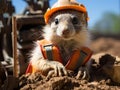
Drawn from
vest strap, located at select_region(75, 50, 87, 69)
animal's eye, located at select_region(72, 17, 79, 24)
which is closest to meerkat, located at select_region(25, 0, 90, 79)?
animal's eye, located at select_region(72, 17, 79, 24)

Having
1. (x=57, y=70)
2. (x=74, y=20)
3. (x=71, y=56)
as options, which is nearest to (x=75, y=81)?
(x=57, y=70)

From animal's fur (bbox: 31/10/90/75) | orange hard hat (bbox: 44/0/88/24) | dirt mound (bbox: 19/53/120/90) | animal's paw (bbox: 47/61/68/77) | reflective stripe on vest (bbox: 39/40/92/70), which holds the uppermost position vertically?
orange hard hat (bbox: 44/0/88/24)

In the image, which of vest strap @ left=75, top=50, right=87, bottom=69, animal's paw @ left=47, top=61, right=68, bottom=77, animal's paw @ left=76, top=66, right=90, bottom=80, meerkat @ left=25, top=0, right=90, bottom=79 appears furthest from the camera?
vest strap @ left=75, top=50, right=87, bottom=69

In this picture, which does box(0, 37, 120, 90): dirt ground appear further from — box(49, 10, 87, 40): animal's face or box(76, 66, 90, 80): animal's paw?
box(49, 10, 87, 40): animal's face

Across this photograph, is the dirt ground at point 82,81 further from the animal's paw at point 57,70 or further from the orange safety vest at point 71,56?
the orange safety vest at point 71,56

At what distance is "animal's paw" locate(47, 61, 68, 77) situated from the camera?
4.67m

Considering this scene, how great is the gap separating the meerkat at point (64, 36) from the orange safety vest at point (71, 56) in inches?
2.0

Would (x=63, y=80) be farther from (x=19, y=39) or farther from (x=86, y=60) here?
(x=19, y=39)

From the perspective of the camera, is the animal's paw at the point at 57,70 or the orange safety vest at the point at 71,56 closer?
the animal's paw at the point at 57,70

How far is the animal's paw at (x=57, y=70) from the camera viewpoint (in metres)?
4.67

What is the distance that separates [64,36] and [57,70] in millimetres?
465

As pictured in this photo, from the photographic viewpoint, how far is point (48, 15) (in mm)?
5273

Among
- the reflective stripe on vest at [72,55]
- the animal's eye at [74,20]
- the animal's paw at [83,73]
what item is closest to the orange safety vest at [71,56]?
the reflective stripe on vest at [72,55]

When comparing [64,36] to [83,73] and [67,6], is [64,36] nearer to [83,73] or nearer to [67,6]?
[67,6]
